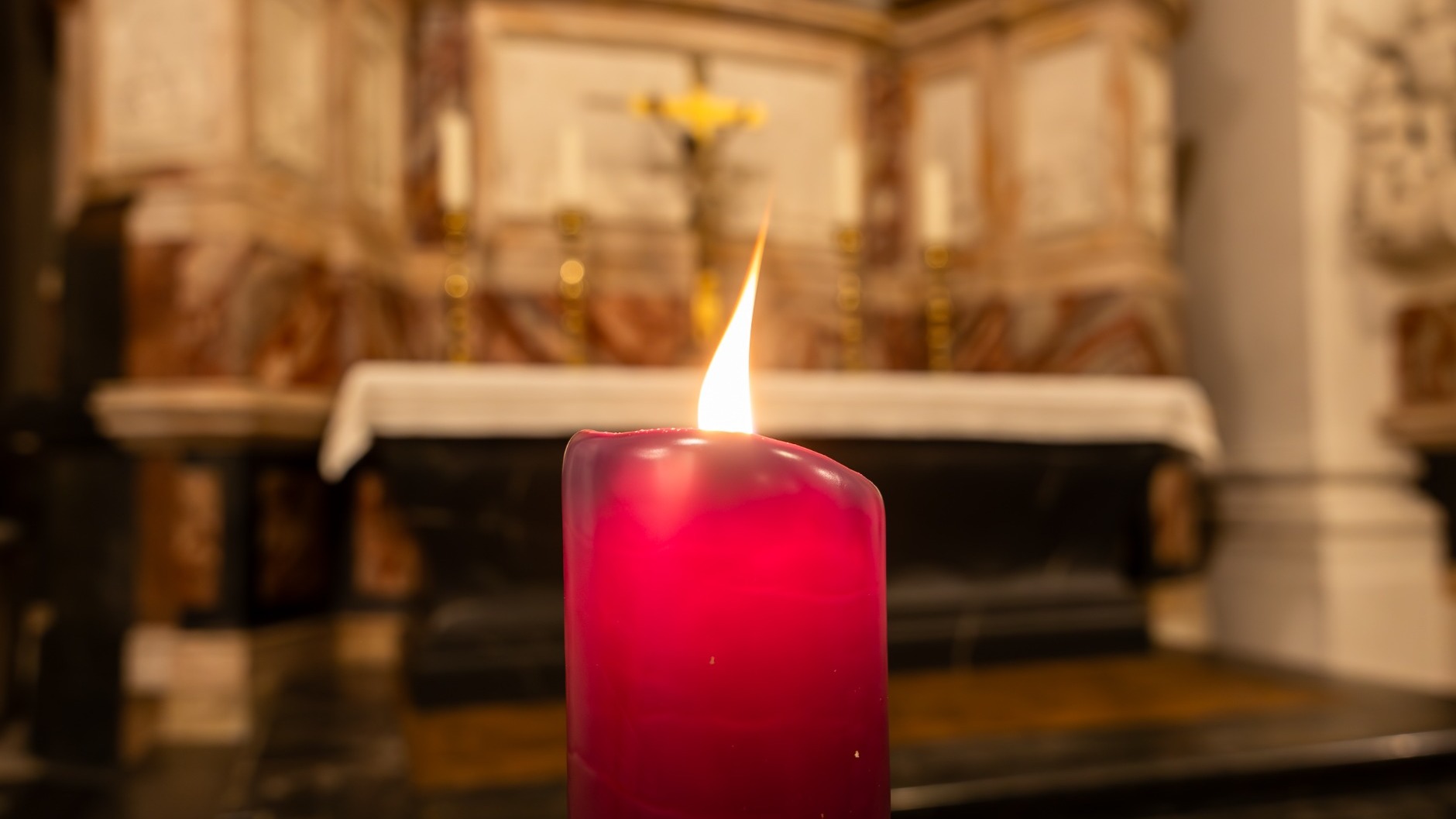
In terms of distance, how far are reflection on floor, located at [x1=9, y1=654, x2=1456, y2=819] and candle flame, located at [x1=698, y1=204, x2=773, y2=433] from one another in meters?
1.06

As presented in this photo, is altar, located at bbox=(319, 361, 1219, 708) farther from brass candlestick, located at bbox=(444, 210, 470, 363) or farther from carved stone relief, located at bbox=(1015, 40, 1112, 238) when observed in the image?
carved stone relief, located at bbox=(1015, 40, 1112, 238)

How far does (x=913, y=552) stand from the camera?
8.26ft

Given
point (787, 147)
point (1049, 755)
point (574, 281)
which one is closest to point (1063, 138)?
point (787, 147)

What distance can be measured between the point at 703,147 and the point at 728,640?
283 centimetres

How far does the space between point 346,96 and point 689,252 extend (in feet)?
3.82

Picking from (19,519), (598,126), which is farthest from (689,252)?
(19,519)

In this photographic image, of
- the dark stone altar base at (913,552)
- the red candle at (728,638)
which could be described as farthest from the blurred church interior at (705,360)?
the red candle at (728,638)

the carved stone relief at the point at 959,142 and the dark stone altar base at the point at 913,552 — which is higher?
the carved stone relief at the point at 959,142

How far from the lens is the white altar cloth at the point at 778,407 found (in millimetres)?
2072

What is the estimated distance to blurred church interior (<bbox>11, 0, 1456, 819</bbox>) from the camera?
79.4 inches

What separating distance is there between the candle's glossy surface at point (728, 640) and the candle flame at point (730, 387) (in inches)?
1.8

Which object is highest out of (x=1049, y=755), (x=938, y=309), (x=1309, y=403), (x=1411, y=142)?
(x=1411, y=142)

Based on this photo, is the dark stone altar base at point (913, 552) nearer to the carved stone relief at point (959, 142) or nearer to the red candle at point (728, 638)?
the carved stone relief at point (959, 142)

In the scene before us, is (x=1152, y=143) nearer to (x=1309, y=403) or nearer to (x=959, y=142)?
(x=959, y=142)
